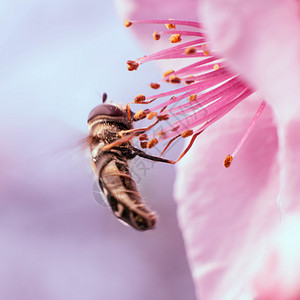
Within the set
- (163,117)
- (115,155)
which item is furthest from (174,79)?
(115,155)

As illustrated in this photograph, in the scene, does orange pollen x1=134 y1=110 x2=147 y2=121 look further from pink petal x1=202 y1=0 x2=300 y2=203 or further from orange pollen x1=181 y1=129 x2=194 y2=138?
pink petal x1=202 y1=0 x2=300 y2=203

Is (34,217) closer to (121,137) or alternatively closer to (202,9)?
(121,137)

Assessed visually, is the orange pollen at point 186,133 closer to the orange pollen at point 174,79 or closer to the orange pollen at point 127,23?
the orange pollen at point 174,79

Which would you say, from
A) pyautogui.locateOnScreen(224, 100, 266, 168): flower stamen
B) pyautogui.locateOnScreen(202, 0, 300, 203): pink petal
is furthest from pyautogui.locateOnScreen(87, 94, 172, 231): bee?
pyautogui.locateOnScreen(202, 0, 300, 203): pink petal

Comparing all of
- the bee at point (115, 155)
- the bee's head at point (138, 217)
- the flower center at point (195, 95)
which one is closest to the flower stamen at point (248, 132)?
the flower center at point (195, 95)

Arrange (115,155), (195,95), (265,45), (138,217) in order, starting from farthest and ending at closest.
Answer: (195,95) < (115,155) < (138,217) < (265,45)

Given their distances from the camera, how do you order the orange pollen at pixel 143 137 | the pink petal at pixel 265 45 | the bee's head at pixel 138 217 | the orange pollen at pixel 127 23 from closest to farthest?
the pink petal at pixel 265 45, the bee's head at pixel 138 217, the orange pollen at pixel 143 137, the orange pollen at pixel 127 23

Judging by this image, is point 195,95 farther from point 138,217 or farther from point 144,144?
point 138,217
